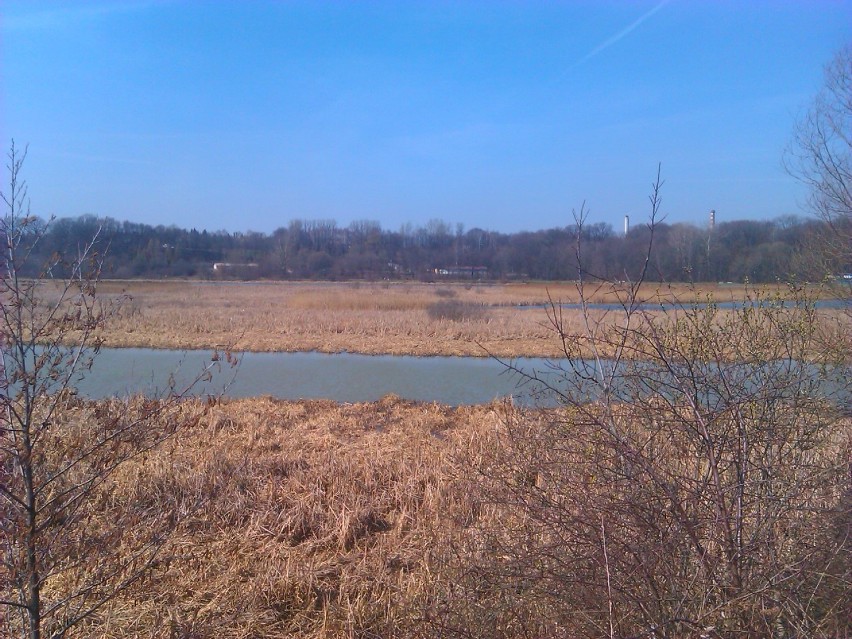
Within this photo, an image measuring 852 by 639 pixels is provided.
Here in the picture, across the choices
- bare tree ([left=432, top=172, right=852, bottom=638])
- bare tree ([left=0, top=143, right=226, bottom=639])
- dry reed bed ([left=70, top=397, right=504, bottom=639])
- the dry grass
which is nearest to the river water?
the dry grass

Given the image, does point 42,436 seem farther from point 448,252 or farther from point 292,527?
point 448,252

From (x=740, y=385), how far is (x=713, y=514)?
80 centimetres

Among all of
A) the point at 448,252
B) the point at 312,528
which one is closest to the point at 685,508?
the point at 312,528

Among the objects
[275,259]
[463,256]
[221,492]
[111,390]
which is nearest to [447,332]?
[111,390]

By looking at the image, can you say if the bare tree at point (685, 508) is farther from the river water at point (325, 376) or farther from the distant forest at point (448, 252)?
the river water at point (325, 376)

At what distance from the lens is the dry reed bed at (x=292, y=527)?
4777mm

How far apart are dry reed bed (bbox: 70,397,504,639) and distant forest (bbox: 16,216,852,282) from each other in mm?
2542

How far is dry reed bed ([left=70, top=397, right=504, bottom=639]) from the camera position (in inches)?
188

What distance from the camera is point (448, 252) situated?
228ft

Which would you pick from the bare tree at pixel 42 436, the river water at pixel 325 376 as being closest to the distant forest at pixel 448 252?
the bare tree at pixel 42 436

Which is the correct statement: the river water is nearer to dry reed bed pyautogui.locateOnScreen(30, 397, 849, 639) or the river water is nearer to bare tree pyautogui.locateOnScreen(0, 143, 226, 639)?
dry reed bed pyautogui.locateOnScreen(30, 397, 849, 639)

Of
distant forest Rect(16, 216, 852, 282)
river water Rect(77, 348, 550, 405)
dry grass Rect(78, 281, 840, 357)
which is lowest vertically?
river water Rect(77, 348, 550, 405)

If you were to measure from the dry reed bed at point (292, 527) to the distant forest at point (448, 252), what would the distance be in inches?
100

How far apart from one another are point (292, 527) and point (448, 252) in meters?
64.1
